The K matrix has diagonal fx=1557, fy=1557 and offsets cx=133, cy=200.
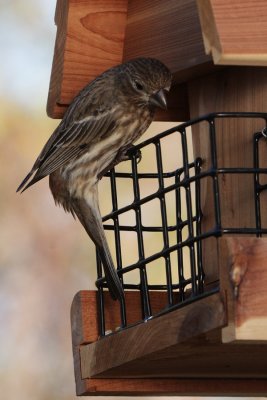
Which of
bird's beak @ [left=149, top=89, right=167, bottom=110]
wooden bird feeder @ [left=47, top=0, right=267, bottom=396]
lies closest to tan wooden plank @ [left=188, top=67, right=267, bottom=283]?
wooden bird feeder @ [left=47, top=0, right=267, bottom=396]

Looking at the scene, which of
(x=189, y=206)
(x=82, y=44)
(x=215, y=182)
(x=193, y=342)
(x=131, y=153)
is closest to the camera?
(x=193, y=342)

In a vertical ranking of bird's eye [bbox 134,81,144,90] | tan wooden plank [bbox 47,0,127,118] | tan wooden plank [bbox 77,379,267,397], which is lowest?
tan wooden plank [bbox 77,379,267,397]

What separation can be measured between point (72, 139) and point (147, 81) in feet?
1.29

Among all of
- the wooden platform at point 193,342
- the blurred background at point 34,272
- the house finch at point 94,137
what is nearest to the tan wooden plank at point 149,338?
the wooden platform at point 193,342

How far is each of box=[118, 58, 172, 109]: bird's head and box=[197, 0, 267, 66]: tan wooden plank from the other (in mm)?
1093

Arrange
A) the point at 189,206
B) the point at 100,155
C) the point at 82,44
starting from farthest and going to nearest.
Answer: the point at 100,155 < the point at 82,44 < the point at 189,206

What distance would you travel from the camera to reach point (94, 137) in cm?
619

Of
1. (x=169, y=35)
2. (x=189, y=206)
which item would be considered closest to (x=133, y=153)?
(x=169, y=35)

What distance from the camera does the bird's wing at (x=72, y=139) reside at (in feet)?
20.2

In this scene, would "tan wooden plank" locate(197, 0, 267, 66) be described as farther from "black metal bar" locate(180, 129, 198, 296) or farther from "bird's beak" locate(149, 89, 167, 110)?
"bird's beak" locate(149, 89, 167, 110)

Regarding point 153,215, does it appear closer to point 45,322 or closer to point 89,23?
point 45,322

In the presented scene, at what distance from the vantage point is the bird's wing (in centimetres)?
616

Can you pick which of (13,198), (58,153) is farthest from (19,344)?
(58,153)

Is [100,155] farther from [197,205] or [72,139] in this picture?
[197,205]
